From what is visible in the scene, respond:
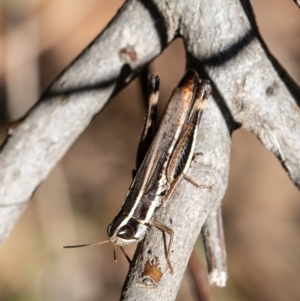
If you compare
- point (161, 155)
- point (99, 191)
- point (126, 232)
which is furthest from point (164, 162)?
point (99, 191)

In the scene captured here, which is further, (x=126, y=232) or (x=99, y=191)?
(x=99, y=191)

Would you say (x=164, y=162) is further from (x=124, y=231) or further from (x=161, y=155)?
(x=124, y=231)

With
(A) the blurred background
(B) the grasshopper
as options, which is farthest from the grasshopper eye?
(A) the blurred background

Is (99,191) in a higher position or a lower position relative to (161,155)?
lower

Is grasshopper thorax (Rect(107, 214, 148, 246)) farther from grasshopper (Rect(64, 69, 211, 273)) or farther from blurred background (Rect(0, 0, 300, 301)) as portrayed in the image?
blurred background (Rect(0, 0, 300, 301))

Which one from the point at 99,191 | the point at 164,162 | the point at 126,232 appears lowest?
the point at 99,191

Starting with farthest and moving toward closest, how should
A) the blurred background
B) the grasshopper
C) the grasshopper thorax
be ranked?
1. the blurred background
2. the grasshopper thorax
3. the grasshopper
